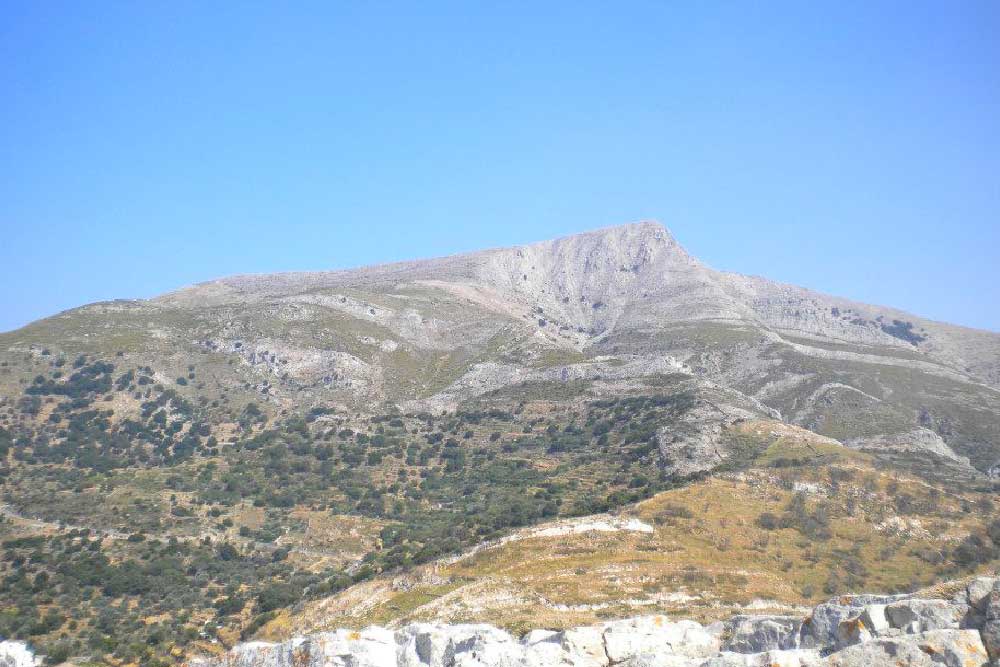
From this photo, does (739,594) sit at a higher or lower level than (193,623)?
higher

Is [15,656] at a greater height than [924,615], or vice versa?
[924,615]

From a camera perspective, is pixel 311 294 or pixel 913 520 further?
pixel 311 294

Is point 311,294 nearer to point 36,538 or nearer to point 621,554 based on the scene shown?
point 36,538

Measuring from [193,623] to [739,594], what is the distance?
4138 centimetres

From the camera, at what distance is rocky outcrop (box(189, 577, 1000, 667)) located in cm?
1173

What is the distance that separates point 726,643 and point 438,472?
92.8 meters

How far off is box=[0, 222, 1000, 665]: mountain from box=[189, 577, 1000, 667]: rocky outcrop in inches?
479

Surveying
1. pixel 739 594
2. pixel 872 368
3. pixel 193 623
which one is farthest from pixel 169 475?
pixel 872 368

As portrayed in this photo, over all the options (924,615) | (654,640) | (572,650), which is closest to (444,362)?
(654,640)

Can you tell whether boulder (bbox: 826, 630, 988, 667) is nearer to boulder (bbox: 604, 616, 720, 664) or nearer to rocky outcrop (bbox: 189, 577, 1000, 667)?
rocky outcrop (bbox: 189, 577, 1000, 667)

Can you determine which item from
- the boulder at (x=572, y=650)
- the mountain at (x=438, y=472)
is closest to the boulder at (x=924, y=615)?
the boulder at (x=572, y=650)

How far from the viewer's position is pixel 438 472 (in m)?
110

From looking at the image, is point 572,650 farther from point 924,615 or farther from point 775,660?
point 924,615

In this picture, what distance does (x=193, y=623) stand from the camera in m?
64.7
